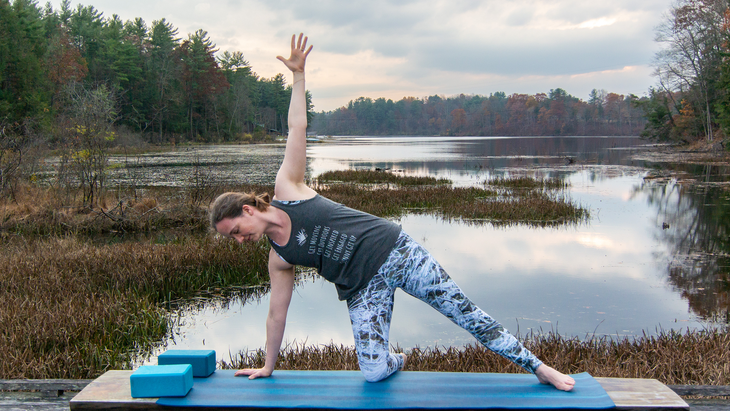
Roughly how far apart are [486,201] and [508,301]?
8.20 meters

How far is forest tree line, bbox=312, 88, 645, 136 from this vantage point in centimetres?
12588

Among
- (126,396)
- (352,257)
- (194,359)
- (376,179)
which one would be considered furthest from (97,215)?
(376,179)

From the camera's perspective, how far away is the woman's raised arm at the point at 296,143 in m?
2.85

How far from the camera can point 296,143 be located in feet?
9.37

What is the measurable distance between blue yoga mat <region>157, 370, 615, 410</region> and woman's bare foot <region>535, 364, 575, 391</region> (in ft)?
0.13

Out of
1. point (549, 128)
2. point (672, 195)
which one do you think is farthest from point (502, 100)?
point (672, 195)

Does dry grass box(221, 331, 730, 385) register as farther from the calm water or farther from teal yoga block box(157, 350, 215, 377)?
teal yoga block box(157, 350, 215, 377)

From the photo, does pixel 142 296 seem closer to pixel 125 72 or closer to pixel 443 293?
pixel 443 293

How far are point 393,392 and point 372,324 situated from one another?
1.25ft

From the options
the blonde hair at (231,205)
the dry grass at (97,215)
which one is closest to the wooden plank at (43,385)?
the blonde hair at (231,205)

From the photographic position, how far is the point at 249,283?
25.7 feet

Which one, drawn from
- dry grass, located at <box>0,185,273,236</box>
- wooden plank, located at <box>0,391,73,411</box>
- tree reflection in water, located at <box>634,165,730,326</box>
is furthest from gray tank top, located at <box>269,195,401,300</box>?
dry grass, located at <box>0,185,273,236</box>

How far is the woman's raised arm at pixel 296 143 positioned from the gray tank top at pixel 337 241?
8 cm

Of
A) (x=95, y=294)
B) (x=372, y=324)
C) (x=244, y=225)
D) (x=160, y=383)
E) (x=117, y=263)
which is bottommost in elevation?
(x=95, y=294)
